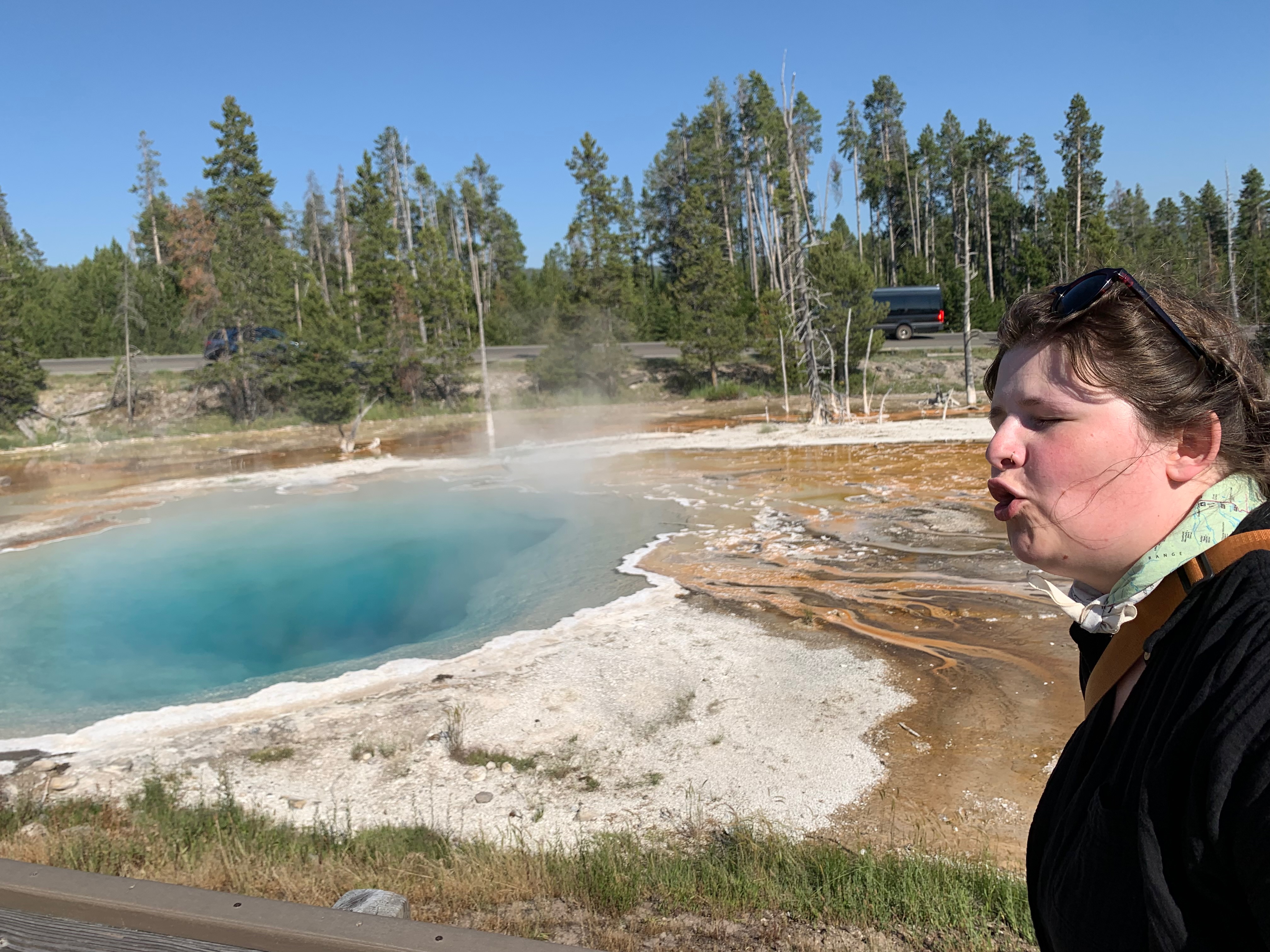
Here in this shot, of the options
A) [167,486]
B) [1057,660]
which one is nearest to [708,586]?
[1057,660]

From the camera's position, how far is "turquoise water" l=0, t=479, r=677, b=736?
9391 millimetres

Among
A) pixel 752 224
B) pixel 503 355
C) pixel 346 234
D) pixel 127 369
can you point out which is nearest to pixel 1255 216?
pixel 752 224

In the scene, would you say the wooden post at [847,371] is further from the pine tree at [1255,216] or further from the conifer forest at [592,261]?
the pine tree at [1255,216]

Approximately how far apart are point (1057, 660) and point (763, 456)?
42.1 ft

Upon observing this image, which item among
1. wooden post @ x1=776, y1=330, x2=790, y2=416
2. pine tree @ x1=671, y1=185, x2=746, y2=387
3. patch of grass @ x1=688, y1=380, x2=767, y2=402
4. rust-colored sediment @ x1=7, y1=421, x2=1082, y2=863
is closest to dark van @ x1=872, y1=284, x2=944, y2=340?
patch of grass @ x1=688, y1=380, x2=767, y2=402

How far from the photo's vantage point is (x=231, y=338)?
30.9m

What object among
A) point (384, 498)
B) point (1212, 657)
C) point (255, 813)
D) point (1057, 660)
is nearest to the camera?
point (1212, 657)

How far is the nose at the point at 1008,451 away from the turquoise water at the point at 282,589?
8.32 meters

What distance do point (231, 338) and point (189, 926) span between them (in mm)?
32450

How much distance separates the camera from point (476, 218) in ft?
178

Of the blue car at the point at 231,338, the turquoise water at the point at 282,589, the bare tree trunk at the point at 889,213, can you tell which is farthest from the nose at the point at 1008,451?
the bare tree trunk at the point at 889,213

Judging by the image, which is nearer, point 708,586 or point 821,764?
point 821,764

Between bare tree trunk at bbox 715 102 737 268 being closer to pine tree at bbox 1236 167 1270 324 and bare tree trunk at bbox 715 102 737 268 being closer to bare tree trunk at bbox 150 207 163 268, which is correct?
pine tree at bbox 1236 167 1270 324

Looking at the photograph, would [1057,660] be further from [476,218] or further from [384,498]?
[476,218]
